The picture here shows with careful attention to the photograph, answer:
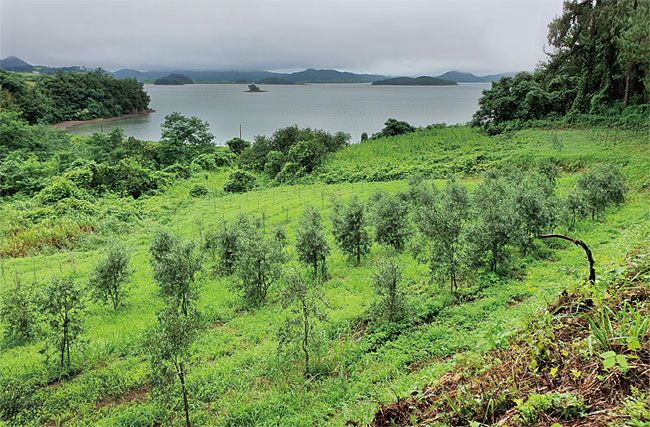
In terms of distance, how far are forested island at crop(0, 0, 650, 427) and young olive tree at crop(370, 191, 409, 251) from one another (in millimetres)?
63

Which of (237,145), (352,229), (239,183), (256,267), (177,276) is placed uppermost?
(237,145)

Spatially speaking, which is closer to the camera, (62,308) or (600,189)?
(62,308)

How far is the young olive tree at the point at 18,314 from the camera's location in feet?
28.4

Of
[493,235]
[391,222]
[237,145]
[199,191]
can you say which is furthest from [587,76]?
[237,145]

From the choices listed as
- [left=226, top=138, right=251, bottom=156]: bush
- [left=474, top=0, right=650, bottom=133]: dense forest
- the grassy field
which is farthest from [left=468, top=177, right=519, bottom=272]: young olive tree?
[left=226, top=138, right=251, bottom=156]: bush

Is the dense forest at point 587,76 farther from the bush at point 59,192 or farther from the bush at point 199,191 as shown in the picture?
the bush at point 59,192

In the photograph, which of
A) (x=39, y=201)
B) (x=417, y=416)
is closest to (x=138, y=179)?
(x=39, y=201)

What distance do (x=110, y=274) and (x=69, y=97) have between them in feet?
262

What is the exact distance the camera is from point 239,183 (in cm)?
3369

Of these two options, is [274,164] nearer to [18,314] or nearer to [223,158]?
[223,158]

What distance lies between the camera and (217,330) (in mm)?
8828

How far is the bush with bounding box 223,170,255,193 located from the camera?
3316cm

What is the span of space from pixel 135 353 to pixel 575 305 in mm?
8258

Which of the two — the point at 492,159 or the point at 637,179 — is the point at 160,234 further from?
the point at 492,159
